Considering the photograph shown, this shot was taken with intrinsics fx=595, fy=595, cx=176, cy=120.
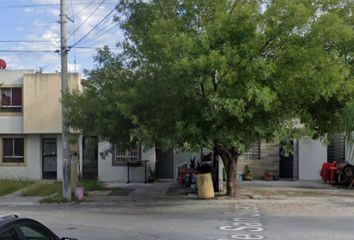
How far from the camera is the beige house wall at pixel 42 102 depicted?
29.7 m

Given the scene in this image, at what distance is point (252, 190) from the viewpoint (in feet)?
75.9

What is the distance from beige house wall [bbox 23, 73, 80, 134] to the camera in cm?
2969

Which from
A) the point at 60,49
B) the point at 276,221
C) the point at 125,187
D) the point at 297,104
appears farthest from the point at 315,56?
the point at 125,187

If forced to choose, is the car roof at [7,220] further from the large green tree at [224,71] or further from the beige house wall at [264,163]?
the beige house wall at [264,163]

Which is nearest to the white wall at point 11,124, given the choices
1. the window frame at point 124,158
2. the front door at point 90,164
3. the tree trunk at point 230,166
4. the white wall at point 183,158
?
the front door at point 90,164

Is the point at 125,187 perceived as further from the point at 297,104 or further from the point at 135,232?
the point at 135,232

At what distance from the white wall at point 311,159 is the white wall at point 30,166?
518 inches

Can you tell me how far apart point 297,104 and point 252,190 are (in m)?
5.68

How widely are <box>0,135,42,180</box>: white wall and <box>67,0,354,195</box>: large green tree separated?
39.5ft

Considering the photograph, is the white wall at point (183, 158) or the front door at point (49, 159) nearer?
the white wall at point (183, 158)

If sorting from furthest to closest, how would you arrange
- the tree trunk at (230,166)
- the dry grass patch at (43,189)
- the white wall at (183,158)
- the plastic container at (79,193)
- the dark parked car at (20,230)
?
the white wall at (183,158), the dry grass patch at (43,189), the plastic container at (79,193), the tree trunk at (230,166), the dark parked car at (20,230)

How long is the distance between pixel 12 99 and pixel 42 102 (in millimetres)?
1903

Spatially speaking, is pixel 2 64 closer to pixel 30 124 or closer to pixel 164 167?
pixel 30 124

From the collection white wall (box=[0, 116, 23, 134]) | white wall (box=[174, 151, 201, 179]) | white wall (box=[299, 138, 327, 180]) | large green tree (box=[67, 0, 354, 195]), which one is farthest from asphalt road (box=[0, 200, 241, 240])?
white wall (box=[0, 116, 23, 134])
